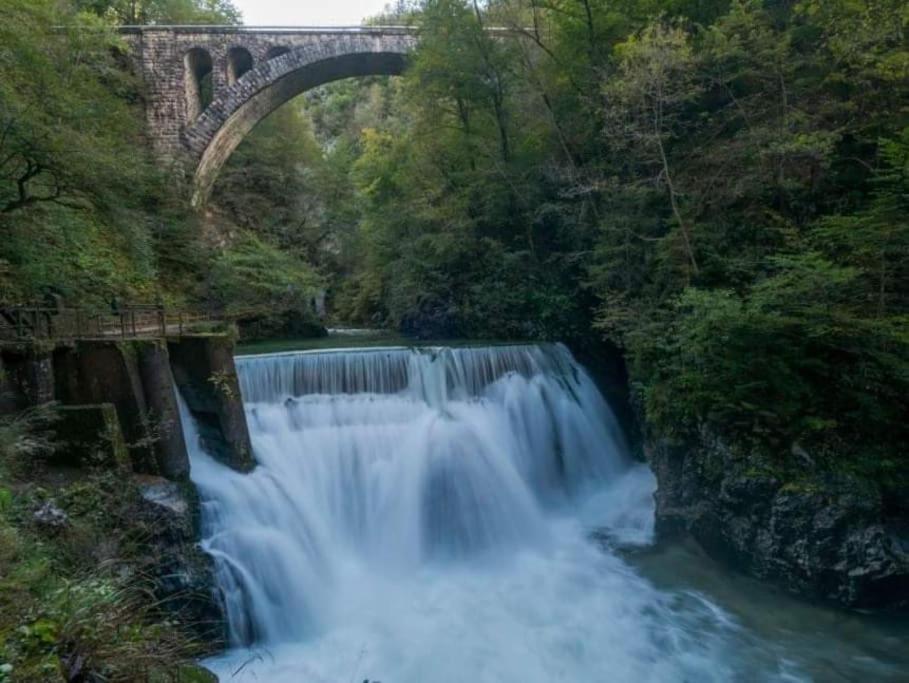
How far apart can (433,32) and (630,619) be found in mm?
15754

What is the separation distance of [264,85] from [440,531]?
1853 centimetres

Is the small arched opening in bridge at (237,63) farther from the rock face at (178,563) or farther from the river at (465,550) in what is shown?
the rock face at (178,563)

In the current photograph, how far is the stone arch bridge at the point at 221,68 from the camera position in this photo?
19.2 meters

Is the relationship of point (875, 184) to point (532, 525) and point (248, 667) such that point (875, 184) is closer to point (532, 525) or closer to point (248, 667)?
point (532, 525)

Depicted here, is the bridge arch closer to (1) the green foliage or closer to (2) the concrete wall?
(1) the green foliage

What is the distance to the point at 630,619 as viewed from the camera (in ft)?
22.8

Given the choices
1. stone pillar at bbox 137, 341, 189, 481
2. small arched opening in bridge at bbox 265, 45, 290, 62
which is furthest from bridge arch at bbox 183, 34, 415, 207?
stone pillar at bbox 137, 341, 189, 481

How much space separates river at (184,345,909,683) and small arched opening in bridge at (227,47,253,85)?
15.7m

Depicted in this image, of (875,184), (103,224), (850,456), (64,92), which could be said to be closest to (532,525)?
(850,456)

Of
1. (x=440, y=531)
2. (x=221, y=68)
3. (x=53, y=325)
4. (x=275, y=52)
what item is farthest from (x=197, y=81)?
(x=440, y=531)

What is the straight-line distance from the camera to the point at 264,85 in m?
20.1

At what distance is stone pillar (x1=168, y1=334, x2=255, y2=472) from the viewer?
7.98 metres

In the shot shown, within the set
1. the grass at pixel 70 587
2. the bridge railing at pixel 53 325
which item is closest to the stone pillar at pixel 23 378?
the bridge railing at pixel 53 325

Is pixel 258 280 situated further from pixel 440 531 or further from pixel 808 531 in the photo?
pixel 808 531
